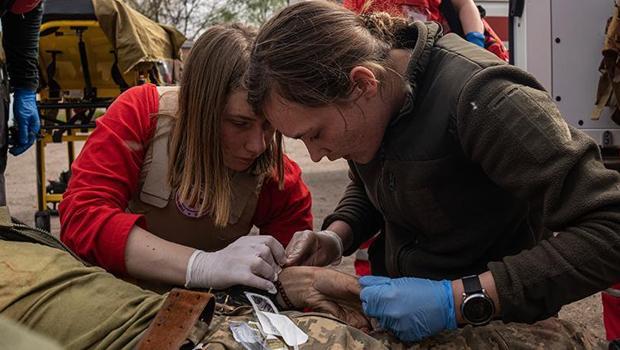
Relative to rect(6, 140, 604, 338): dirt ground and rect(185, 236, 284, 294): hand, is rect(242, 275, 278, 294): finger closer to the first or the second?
rect(185, 236, 284, 294): hand

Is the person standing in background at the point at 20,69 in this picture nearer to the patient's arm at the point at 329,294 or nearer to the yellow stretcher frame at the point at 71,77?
the yellow stretcher frame at the point at 71,77

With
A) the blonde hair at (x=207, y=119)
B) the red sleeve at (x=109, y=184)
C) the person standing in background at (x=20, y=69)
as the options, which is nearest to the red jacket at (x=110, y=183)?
the red sleeve at (x=109, y=184)

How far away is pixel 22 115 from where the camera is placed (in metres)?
4.52

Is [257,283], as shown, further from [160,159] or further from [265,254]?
[160,159]

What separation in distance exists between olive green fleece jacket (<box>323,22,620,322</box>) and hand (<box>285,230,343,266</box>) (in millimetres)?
227

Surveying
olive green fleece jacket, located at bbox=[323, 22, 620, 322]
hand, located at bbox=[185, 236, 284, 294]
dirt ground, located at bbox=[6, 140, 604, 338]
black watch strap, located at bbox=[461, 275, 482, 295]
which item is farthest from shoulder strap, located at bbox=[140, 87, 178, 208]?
dirt ground, located at bbox=[6, 140, 604, 338]

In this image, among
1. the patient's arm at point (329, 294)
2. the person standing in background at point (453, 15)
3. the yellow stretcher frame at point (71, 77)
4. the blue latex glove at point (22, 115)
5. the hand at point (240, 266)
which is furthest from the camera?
the yellow stretcher frame at point (71, 77)

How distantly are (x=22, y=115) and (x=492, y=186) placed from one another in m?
3.19

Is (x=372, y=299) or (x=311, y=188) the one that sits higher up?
(x=372, y=299)

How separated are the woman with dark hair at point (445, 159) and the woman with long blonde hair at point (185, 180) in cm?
34

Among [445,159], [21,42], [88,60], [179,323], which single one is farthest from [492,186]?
[88,60]

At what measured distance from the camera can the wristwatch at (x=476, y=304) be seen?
186 cm

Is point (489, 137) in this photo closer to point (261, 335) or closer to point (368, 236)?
point (261, 335)

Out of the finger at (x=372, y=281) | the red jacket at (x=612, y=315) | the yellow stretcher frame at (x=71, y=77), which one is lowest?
the red jacket at (x=612, y=315)
